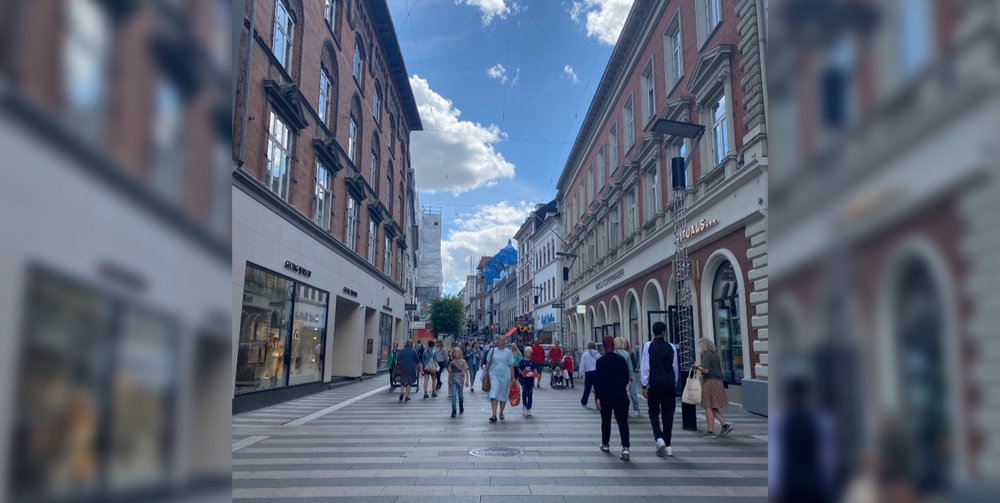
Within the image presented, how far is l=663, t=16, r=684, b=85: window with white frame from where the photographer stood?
19.0 meters

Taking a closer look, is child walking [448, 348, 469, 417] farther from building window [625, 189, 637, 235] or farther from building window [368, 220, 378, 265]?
building window [368, 220, 378, 265]

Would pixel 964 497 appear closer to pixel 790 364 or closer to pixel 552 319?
pixel 790 364

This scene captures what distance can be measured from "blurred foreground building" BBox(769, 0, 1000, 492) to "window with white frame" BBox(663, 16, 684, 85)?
19.6 meters

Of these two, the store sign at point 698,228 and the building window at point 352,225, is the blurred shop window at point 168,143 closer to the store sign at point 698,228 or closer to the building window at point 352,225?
the store sign at point 698,228

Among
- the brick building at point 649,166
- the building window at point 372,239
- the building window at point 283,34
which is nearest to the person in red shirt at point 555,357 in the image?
the brick building at point 649,166

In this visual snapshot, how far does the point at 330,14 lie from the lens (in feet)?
65.9

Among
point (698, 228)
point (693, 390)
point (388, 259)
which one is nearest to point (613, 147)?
point (388, 259)

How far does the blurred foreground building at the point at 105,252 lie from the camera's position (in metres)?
0.47

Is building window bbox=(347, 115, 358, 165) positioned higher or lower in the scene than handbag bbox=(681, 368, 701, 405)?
higher

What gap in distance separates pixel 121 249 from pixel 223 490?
37 centimetres

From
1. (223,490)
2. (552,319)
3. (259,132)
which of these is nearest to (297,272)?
(259,132)

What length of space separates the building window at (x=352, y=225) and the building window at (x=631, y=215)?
37.6ft

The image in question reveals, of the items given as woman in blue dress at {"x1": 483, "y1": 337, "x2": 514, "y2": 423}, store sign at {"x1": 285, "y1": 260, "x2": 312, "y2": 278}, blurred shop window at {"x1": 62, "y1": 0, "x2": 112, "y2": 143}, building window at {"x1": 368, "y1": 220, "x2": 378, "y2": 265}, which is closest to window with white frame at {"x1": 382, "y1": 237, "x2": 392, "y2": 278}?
building window at {"x1": 368, "y1": 220, "x2": 378, "y2": 265}

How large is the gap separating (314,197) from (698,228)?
1143 cm
